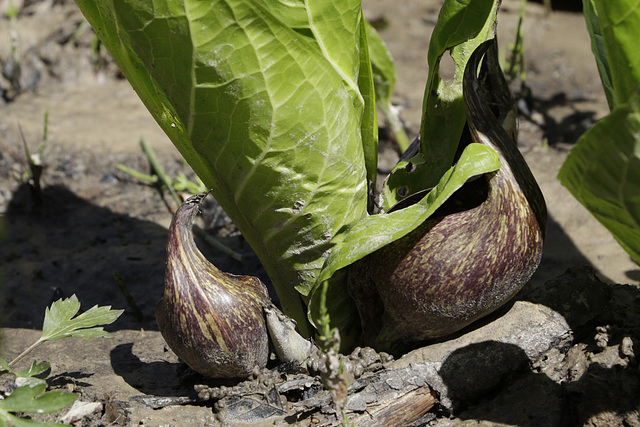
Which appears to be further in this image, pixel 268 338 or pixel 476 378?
pixel 268 338

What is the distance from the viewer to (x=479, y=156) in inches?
58.8

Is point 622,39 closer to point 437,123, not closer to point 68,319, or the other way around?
point 437,123

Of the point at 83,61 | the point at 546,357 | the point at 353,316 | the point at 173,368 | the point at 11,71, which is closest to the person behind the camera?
the point at 546,357

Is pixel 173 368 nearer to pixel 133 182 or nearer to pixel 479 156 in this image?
pixel 479 156

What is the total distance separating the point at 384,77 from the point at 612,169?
6.63ft

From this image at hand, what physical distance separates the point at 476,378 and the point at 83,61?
4.28 meters

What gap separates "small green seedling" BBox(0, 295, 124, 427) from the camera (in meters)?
1.34

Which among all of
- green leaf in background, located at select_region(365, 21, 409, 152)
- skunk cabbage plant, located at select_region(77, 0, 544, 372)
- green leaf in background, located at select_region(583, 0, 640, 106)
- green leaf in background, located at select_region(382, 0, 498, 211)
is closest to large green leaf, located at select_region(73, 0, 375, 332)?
skunk cabbage plant, located at select_region(77, 0, 544, 372)

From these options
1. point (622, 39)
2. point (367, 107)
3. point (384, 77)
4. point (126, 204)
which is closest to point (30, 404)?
point (367, 107)

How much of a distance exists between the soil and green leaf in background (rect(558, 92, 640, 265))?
45 cm

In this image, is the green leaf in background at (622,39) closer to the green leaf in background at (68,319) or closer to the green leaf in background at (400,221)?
the green leaf in background at (400,221)

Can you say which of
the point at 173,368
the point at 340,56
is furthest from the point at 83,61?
the point at 340,56

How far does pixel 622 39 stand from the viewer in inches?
52.1

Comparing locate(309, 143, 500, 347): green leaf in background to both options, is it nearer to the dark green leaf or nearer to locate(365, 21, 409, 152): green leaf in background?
the dark green leaf
